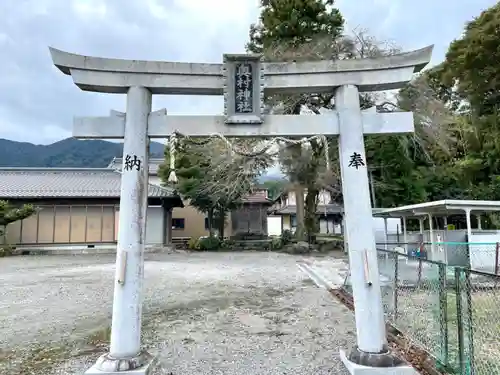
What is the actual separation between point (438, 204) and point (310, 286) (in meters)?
4.80

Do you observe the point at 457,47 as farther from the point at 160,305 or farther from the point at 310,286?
the point at 160,305

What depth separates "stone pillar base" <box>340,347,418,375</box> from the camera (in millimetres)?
3460

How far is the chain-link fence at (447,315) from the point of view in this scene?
3.27 meters

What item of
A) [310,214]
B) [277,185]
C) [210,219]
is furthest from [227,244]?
[310,214]

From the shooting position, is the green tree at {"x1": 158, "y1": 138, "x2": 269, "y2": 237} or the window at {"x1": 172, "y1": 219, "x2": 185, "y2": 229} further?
the window at {"x1": 172, "y1": 219, "x2": 185, "y2": 229}

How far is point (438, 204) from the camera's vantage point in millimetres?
10672

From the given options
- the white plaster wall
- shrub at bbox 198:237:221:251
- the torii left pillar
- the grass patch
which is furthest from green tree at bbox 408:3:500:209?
the white plaster wall

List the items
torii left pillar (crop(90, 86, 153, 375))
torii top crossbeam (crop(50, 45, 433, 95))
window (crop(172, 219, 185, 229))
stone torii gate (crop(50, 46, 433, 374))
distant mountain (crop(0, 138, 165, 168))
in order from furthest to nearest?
distant mountain (crop(0, 138, 165, 168))
window (crop(172, 219, 185, 229))
torii top crossbeam (crop(50, 45, 433, 95))
stone torii gate (crop(50, 46, 433, 374))
torii left pillar (crop(90, 86, 153, 375))

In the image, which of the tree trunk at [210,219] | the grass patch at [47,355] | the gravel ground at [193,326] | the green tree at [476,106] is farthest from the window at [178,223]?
the grass patch at [47,355]

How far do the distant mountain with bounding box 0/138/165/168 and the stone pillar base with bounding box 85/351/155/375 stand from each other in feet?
294

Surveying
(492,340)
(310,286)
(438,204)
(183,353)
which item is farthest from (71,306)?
(438,204)

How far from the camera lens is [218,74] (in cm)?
421

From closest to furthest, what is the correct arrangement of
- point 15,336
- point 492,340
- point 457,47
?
point 492,340, point 15,336, point 457,47

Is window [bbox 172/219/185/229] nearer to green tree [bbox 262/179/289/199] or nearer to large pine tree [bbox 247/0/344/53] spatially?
green tree [bbox 262/179/289/199]
